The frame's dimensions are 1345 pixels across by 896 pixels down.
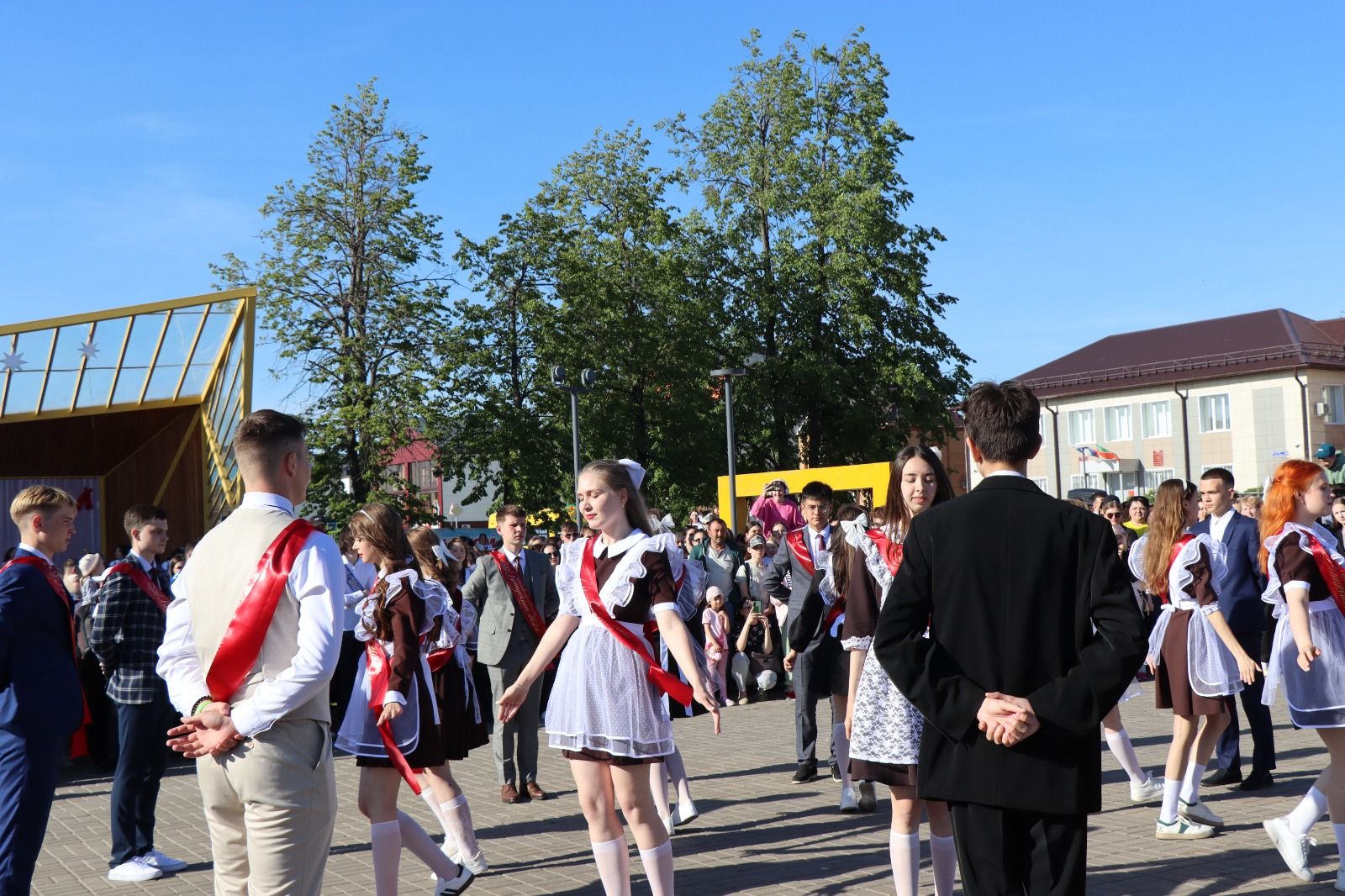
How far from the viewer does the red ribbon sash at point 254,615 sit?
4.18 m

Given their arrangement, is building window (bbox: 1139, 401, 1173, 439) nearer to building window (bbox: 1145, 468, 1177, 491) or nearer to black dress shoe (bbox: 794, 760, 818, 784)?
building window (bbox: 1145, 468, 1177, 491)

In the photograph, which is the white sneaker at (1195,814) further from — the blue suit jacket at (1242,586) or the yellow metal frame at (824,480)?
the yellow metal frame at (824,480)

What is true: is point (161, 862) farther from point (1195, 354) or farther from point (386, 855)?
point (1195, 354)

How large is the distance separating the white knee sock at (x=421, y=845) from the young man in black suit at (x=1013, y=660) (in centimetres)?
324

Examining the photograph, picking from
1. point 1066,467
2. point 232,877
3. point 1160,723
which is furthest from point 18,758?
point 1066,467

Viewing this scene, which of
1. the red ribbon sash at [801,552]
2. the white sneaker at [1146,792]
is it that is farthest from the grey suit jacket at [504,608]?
the white sneaker at [1146,792]

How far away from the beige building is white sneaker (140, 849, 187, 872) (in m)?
59.1

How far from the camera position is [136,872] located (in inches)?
307

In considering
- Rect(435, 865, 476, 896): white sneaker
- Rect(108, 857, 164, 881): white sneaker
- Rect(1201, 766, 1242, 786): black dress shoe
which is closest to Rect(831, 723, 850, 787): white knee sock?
Rect(1201, 766, 1242, 786): black dress shoe

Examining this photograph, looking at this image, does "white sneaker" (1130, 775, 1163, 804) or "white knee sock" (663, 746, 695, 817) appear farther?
"white sneaker" (1130, 775, 1163, 804)

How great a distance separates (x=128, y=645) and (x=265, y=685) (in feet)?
15.0

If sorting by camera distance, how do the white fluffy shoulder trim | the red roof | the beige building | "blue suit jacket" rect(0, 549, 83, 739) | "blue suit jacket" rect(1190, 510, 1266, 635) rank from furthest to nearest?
the red roof
the beige building
"blue suit jacket" rect(1190, 510, 1266, 635)
the white fluffy shoulder trim
"blue suit jacket" rect(0, 549, 83, 739)

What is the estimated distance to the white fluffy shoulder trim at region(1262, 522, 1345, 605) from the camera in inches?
257

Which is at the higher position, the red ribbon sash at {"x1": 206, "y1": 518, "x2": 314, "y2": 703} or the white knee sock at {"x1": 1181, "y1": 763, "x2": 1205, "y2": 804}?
the red ribbon sash at {"x1": 206, "y1": 518, "x2": 314, "y2": 703}
